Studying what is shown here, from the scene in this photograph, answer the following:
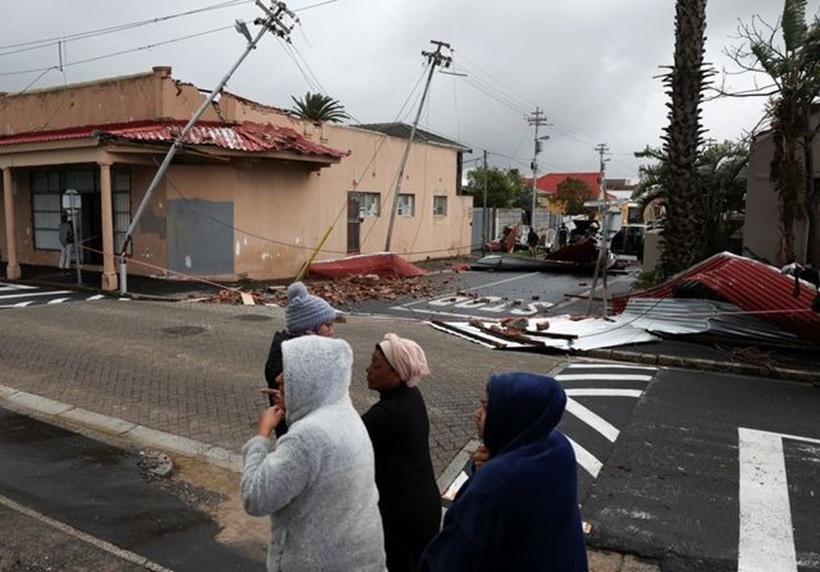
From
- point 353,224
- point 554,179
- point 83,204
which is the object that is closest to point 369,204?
point 353,224

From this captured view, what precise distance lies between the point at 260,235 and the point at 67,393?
13236mm

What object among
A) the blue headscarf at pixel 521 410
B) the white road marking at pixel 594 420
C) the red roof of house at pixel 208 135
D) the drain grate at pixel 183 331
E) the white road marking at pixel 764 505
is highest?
the red roof of house at pixel 208 135

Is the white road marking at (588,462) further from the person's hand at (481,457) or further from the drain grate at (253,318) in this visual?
the drain grate at (253,318)

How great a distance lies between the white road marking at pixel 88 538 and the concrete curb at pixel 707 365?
26.6 feet

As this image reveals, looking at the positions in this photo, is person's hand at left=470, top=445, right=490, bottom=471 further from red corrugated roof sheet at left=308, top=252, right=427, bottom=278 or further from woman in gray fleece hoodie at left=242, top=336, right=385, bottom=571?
red corrugated roof sheet at left=308, top=252, right=427, bottom=278

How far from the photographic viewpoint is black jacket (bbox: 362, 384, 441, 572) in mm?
3135

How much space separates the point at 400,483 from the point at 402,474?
0.04 metres

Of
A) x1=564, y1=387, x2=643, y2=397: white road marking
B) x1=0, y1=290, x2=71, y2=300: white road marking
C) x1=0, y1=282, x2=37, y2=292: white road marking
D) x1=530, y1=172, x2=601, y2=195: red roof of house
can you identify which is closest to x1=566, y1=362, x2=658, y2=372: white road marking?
x1=564, y1=387, x2=643, y2=397: white road marking

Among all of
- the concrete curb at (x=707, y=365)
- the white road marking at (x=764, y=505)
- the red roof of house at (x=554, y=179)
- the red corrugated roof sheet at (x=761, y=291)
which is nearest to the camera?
the white road marking at (x=764, y=505)

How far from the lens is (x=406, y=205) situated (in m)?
29.0

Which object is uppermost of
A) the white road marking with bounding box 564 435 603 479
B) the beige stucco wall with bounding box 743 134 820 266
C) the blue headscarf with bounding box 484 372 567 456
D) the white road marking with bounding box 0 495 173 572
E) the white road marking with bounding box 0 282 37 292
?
the beige stucco wall with bounding box 743 134 820 266

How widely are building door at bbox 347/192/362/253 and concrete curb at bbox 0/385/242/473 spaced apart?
58.8 feet

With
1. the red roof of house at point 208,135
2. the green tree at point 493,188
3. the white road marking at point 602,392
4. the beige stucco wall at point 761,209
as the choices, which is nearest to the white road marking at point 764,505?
the white road marking at point 602,392

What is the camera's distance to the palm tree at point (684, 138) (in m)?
14.0
